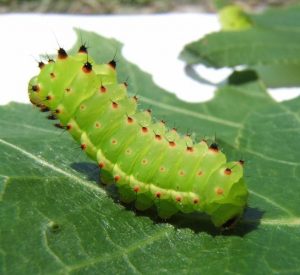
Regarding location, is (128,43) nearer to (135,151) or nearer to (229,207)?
(135,151)

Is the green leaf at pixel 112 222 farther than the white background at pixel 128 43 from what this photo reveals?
No

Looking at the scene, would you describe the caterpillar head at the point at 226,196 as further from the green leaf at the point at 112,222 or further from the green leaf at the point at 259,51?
the green leaf at the point at 259,51

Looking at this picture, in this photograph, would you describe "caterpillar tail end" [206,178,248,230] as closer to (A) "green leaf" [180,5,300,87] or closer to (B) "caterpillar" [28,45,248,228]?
(B) "caterpillar" [28,45,248,228]

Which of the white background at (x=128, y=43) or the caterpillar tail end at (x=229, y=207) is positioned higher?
the caterpillar tail end at (x=229, y=207)

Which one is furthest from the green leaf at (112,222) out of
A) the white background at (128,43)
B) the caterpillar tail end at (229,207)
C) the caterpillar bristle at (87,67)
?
the white background at (128,43)

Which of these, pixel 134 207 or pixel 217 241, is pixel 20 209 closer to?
pixel 134 207

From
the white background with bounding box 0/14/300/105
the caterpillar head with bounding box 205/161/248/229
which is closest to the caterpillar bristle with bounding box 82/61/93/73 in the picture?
the caterpillar head with bounding box 205/161/248/229

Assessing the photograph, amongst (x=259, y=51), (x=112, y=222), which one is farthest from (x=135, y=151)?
(x=259, y=51)

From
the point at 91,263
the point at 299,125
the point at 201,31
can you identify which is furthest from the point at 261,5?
the point at 91,263
